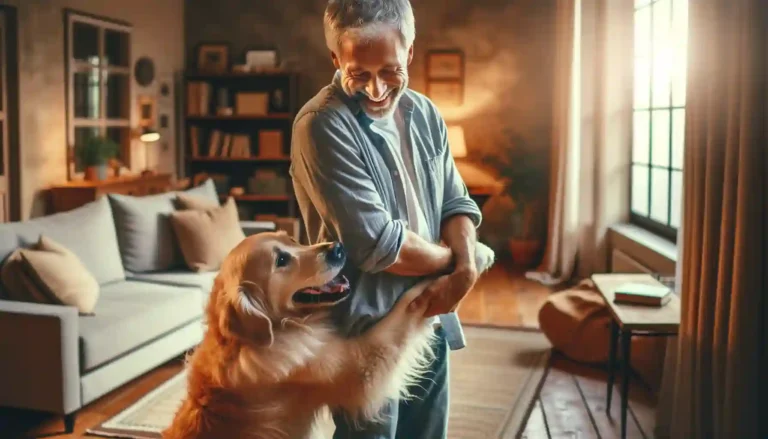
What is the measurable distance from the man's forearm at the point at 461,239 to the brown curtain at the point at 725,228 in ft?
3.80

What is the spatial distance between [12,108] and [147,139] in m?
1.16

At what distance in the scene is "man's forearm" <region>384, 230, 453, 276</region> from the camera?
120 cm

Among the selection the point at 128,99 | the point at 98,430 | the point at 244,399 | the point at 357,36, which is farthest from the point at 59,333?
the point at 128,99

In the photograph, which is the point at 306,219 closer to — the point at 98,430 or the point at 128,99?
the point at 98,430

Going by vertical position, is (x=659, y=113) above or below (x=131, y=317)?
above

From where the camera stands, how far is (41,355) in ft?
9.52

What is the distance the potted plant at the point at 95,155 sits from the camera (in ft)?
18.1

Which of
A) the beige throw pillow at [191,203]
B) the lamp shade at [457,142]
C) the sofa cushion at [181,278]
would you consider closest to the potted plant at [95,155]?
the beige throw pillow at [191,203]

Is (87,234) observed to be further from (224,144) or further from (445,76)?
(445,76)

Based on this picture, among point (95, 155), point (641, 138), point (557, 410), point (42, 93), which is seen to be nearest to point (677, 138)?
point (641, 138)

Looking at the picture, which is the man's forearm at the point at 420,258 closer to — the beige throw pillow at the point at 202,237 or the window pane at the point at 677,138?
the beige throw pillow at the point at 202,237

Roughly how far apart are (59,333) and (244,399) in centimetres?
177

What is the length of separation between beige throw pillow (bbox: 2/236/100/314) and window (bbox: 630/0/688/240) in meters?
2.87

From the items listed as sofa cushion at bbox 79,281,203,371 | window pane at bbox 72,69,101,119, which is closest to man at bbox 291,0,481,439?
sofa cushion at bbox 79,281,203,371
